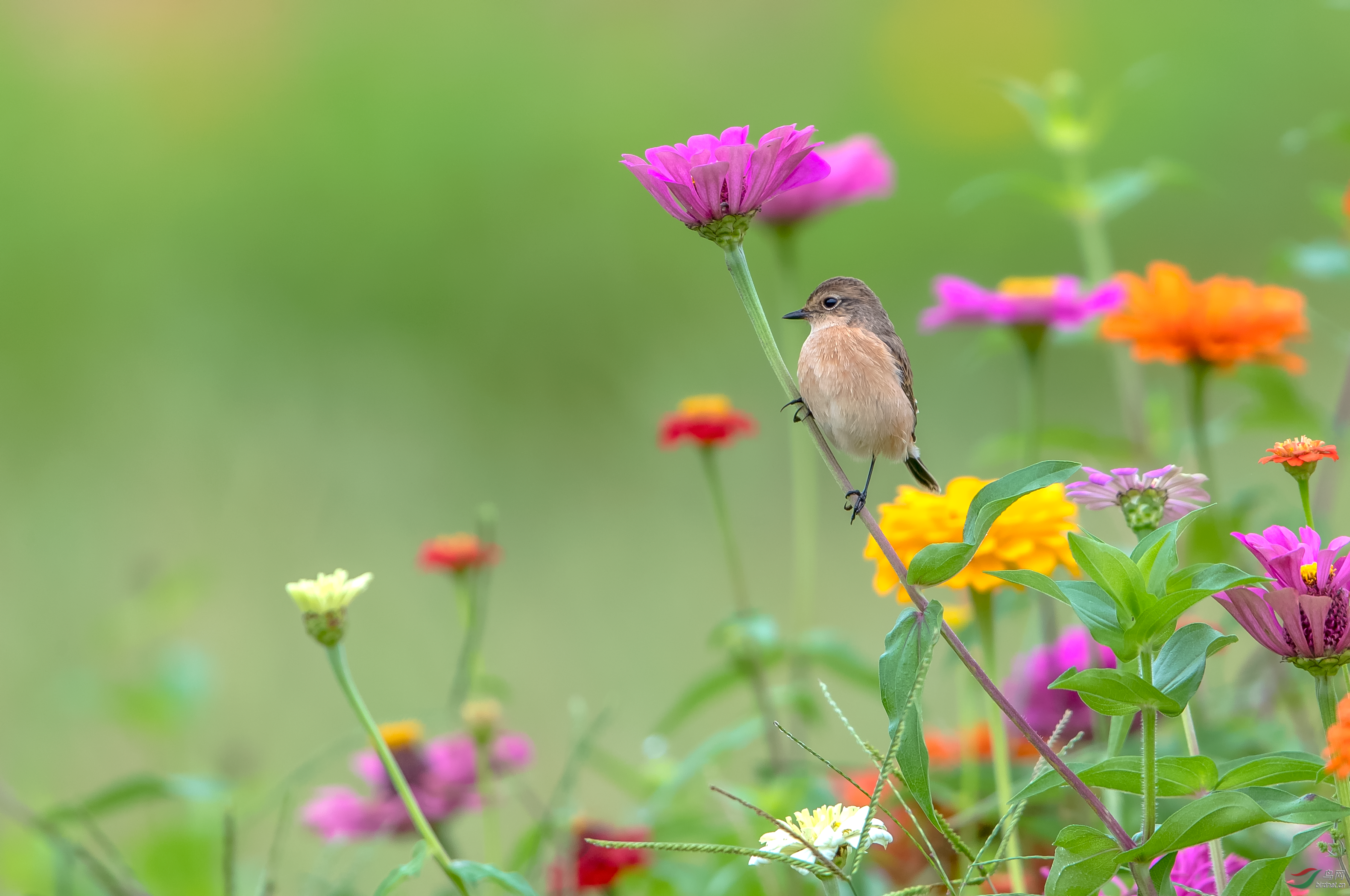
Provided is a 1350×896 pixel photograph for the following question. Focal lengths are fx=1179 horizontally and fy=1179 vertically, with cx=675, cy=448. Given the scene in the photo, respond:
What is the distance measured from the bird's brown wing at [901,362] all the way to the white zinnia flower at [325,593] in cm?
24

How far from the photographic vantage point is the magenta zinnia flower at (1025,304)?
2.17 ft

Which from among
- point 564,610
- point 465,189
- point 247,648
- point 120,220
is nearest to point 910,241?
point 465,189

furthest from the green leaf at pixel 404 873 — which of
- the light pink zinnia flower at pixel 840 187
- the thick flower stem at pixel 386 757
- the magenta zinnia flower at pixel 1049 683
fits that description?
the light pink zinnia flower at pixel 840 187

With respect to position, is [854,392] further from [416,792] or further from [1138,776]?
[416,792]

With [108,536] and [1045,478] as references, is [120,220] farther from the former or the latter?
[1045,478]

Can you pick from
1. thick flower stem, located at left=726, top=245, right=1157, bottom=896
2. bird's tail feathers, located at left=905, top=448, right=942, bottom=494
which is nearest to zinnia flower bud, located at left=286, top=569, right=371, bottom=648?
thick flower stem, located at left=726, top=245, right=1157, bottom=896

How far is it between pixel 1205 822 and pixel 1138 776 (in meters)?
0.03

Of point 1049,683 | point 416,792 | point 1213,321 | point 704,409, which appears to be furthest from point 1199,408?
point 416,792

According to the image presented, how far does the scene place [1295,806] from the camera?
12.3 inches

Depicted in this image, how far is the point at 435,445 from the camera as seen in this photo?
150 centimetres

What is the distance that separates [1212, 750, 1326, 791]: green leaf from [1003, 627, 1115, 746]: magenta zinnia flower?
0.98ft

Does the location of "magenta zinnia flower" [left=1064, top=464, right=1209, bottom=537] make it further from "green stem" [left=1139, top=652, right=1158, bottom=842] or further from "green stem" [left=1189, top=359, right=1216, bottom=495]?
"green stem" [left=1189, top=359, right=1216, bottom=495]

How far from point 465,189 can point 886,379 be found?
4.53ft

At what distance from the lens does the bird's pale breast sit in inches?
17.8
